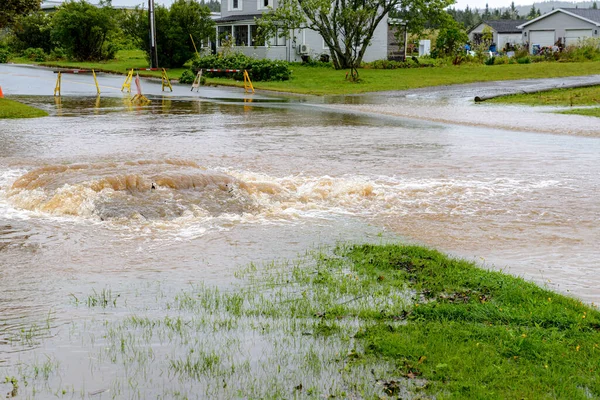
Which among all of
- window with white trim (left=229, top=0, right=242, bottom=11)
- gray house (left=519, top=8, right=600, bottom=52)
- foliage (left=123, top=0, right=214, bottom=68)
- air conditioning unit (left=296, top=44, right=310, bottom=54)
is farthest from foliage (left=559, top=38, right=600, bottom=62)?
foliage (left=123, top=0, right=214, bottom=68)

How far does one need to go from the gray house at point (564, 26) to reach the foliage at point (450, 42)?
1462 cm

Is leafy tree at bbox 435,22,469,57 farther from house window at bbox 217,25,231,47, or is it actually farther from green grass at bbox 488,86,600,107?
green grass at bbox 488,86,600,107

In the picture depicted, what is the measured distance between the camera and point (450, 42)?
198ft

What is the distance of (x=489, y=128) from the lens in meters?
20.9

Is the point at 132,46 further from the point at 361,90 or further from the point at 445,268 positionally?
the point at 445,268

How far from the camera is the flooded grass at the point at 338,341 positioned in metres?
4.72

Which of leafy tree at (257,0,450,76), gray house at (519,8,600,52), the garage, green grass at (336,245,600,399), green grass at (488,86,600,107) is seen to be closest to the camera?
green grass at (336,245,600,399)

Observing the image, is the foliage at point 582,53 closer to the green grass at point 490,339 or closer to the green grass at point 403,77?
the green grass at point 403,77

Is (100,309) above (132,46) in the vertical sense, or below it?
below

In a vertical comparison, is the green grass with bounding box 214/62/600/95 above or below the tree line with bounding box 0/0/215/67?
below

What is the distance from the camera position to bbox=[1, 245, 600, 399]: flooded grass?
4719 millimetres

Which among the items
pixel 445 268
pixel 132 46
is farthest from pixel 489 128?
pixel 132 46

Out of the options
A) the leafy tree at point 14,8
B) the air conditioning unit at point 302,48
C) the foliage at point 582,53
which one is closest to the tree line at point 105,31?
the air conditioning unit at point 302,48

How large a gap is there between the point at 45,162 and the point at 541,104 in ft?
64.1
